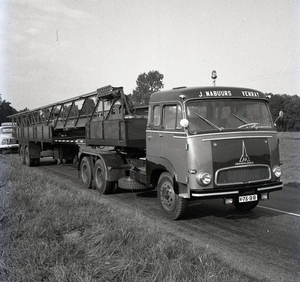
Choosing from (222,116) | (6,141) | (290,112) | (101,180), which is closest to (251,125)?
(222,116)

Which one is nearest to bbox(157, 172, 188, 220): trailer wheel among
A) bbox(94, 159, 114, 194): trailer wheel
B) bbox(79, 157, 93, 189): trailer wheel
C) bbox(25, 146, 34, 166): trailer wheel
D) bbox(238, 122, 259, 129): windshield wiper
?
bbox(238, 122, 259, 129): windshield wiper

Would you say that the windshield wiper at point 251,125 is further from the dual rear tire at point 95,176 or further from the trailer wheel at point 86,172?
the trailer wheel at point 86,172

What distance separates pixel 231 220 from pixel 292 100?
37.1 m

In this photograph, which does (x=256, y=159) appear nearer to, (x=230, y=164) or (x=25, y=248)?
(x=230, y=164)

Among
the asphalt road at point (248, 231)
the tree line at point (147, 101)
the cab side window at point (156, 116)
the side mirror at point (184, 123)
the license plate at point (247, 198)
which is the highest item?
the tree line at point (147, 101)

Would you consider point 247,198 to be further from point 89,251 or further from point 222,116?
point 89,251

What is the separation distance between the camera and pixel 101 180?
9203mm

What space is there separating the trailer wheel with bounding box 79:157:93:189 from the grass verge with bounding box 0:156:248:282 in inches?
152

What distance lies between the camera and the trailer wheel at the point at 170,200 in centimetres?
618

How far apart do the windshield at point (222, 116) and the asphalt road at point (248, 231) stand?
1.63 meters

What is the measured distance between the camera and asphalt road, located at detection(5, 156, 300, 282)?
4199mm

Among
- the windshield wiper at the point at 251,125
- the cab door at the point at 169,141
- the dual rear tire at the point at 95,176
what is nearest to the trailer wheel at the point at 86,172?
the dual rear tire at the point at 95,176

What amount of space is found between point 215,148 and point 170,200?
1361mm

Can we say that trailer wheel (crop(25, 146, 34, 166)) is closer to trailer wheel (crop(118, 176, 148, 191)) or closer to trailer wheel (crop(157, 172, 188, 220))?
trailer wheel (crop(118, 176, 148, 191))
